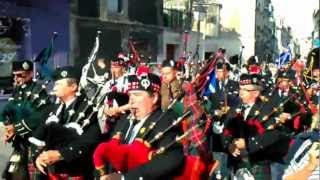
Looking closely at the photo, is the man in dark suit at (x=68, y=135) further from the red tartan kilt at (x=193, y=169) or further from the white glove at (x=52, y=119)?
the red tartan kilt at (x=193, y=169)

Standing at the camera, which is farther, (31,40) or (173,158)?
(31,40)

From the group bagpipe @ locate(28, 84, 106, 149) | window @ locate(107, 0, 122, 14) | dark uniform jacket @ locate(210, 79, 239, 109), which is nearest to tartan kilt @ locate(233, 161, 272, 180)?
dark uniform jacket @ locate(210, 79, 239, 109)

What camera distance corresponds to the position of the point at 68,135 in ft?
16.9

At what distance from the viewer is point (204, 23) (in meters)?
47.1

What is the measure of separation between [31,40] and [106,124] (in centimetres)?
1101

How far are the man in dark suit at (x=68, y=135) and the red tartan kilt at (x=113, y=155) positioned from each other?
0.96 meters

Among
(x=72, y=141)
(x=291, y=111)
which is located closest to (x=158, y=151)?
(x=72, y=141)

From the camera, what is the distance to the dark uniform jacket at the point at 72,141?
5.08 meters

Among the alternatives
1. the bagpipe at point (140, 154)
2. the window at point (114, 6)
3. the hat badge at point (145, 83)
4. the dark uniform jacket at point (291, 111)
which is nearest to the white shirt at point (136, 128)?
the bagpipe at point (140, 154)

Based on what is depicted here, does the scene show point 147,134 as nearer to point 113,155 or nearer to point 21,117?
point 113,155

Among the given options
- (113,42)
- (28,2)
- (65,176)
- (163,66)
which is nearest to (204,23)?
(113,42)

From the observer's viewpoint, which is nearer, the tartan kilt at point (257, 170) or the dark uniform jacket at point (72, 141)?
the dark uniform jacket at point (72, 141)

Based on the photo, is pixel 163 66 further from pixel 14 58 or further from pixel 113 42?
pixel 113 42

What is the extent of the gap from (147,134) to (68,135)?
1.23 meters
